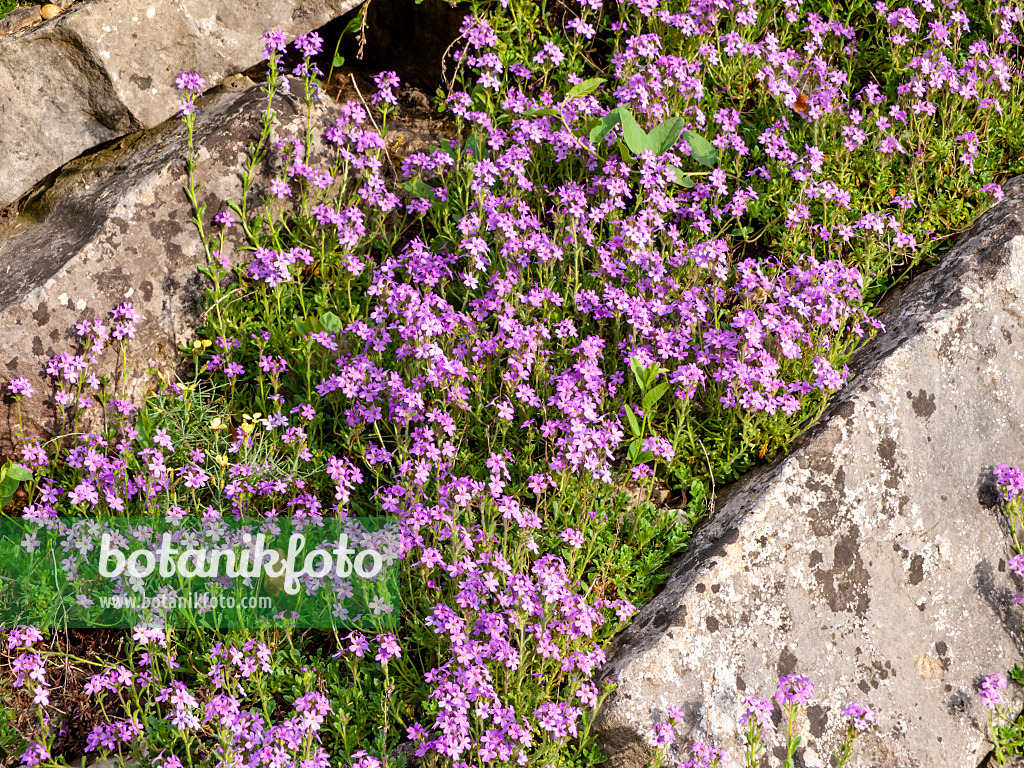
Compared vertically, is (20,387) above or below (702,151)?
above

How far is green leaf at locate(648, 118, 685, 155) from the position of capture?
520cm

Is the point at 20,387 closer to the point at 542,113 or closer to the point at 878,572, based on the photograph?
the point at 542,113

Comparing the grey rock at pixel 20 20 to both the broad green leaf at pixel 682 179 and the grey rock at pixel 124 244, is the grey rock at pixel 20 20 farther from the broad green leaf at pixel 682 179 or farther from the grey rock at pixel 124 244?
the broad green leaf at pixel 682 179

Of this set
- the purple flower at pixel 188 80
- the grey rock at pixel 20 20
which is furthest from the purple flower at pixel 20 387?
the grey rock at pixel 20 20

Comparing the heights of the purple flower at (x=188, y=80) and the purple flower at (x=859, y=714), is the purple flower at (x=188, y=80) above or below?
above

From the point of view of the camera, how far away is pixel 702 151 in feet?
17.3

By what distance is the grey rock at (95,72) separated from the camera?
5.21m

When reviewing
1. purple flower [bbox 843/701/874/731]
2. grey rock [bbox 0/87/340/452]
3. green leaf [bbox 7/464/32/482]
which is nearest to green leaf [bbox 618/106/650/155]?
grey rock [bbox 0/87/340/452]

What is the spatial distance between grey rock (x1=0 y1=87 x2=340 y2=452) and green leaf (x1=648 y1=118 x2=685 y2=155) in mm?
1953

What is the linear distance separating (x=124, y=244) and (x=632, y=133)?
2.85m

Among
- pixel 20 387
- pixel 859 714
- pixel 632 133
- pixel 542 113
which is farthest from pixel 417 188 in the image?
pixel 859 714

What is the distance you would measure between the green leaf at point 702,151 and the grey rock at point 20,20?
4013 mm

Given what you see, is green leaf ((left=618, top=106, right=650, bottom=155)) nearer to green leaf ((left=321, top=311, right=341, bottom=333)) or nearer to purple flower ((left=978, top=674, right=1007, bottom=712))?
green leaf ((left=321, top=311, right=341, bottom=333))

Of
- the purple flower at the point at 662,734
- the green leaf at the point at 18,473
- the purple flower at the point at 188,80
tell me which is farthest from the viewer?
the purple flower at the point at 188,80
